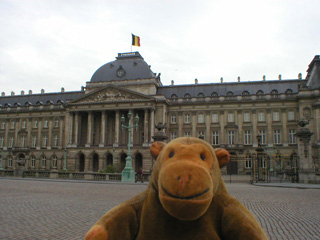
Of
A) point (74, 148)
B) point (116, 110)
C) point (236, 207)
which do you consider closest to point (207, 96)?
point (116, 110)

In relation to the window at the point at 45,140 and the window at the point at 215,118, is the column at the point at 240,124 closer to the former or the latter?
the window at the point at 215,118

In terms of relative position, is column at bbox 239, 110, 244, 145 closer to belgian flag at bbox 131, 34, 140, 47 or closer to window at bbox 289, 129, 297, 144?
window at bbox 289, 129, 297, 144

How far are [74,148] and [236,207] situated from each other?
5386 centimetres

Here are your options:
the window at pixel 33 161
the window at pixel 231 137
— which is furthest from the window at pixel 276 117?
the window at pixel 33 161

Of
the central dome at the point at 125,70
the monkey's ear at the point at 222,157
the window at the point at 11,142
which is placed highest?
the central dome at the point at 125,70

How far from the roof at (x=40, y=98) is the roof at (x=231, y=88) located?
20.4 m

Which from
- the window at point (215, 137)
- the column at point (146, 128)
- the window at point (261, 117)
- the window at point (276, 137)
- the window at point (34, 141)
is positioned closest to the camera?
the window at point (276, 137)

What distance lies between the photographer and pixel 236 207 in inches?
114

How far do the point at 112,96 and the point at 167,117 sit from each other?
10.7m

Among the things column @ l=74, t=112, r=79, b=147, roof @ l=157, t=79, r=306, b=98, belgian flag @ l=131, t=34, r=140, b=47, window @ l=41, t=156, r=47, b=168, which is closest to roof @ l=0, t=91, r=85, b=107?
column @ l=74, t=112, r=79, b=147

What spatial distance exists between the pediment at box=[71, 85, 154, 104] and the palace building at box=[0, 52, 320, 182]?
0.58 feet

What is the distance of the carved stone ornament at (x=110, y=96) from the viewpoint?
53.2m

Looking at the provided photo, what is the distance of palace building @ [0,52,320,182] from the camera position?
50094mm

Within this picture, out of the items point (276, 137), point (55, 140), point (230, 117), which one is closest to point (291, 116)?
point (276, 137)
